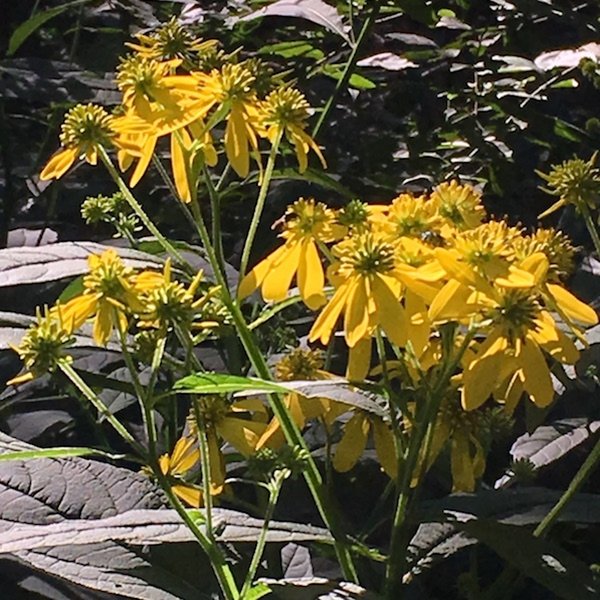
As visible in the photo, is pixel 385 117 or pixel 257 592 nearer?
pixel 257 592

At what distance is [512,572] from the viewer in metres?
0.92

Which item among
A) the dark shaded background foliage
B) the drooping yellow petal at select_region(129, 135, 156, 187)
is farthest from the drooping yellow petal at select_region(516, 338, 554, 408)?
the dark shaded background foliage

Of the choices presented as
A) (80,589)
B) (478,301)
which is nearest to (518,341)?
(478,301)

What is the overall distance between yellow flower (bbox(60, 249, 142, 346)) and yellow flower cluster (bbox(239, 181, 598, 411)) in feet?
0.35

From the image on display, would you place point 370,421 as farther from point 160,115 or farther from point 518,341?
point 160,115

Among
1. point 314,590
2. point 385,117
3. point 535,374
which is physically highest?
point 535,374

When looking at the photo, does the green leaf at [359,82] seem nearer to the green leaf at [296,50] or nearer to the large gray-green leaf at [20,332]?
the green leaf at [296,50]

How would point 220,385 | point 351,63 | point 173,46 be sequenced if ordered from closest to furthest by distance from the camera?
point 220,385 → point 173,46 → point 351,63

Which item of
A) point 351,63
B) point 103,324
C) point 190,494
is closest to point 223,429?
point 190,494

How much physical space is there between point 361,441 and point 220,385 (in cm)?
23

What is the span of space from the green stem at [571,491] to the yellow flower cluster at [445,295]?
8 centimetres

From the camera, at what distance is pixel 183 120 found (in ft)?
2.96

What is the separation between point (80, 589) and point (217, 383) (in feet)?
0.97

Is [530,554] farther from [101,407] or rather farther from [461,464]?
[101,407]
